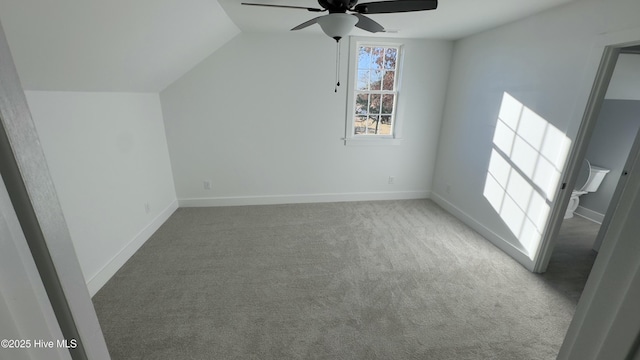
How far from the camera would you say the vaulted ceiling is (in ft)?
4.40

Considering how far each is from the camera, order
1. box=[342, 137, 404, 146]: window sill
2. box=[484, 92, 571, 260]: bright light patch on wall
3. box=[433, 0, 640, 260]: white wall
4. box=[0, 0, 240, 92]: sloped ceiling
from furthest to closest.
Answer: box=[342, 137, 404, 146]: window sill → box=[484, 92, 571, 260]: bright light patch on wall → box=[433, 0, 640, 260]: white wall → box=[0, 0, 240, 92]: sloped ceiling

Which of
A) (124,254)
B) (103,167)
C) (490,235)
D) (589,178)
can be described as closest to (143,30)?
(103,167)

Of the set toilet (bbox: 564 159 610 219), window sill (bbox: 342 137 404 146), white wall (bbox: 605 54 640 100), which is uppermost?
white wall (bbox: 605 54 640 100)

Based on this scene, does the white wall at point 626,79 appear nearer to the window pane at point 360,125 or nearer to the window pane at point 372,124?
the window pane at point 372,124

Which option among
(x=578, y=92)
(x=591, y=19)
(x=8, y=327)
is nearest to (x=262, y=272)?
(x=8, y=327)

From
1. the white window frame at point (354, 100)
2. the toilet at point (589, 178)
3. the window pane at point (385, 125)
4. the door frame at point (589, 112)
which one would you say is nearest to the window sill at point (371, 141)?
the white window frame at point (354, 100)

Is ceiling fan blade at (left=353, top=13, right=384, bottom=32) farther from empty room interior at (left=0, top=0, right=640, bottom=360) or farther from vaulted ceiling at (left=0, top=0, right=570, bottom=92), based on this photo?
vaulted ceiling at (left=0, top=0, right=570, bottom=92)

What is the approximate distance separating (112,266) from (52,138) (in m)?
1.21

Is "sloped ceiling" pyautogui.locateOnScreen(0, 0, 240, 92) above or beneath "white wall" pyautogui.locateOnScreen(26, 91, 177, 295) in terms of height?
above

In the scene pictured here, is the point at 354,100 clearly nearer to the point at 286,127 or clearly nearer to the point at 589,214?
the point at 286,127

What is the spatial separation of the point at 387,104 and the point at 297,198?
6.49ft

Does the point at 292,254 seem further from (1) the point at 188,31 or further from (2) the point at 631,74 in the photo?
(2) the point at 631,74

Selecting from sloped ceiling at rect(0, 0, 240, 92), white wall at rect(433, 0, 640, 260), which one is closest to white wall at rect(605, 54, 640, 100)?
white wall at rect(433, 0, 640, 260)

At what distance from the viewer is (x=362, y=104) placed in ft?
12.4
